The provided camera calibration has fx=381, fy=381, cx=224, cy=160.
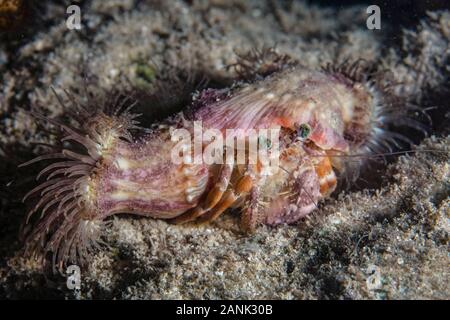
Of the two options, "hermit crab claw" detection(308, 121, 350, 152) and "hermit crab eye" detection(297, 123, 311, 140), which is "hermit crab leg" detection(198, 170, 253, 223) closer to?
"hermit crab eye" detection(297, 123, 311, 140)

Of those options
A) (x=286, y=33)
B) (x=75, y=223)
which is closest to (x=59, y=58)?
(x=75, y=223)

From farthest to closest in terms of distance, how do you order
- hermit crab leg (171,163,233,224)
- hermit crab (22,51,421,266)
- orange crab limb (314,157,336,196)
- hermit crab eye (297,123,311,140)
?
1. orange crab limb (314,157,336,196)
2. hermit crab eye (297,123,311,140)
3. hermit crab leg (171,163,233,224)
4. hermit crab (22,51,421,266)

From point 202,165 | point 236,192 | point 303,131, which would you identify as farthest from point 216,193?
point 303,131

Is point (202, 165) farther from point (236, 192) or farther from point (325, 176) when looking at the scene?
point (325, 176)

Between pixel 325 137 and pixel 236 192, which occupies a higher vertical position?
pixel 325 137

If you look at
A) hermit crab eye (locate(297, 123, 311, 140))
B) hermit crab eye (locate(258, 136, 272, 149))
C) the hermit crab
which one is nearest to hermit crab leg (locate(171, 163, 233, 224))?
the hermit crab

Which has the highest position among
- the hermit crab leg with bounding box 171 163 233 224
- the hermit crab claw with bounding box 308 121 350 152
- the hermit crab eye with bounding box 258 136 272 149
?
the hermit crab claw with bounding box 308 121 350 152
